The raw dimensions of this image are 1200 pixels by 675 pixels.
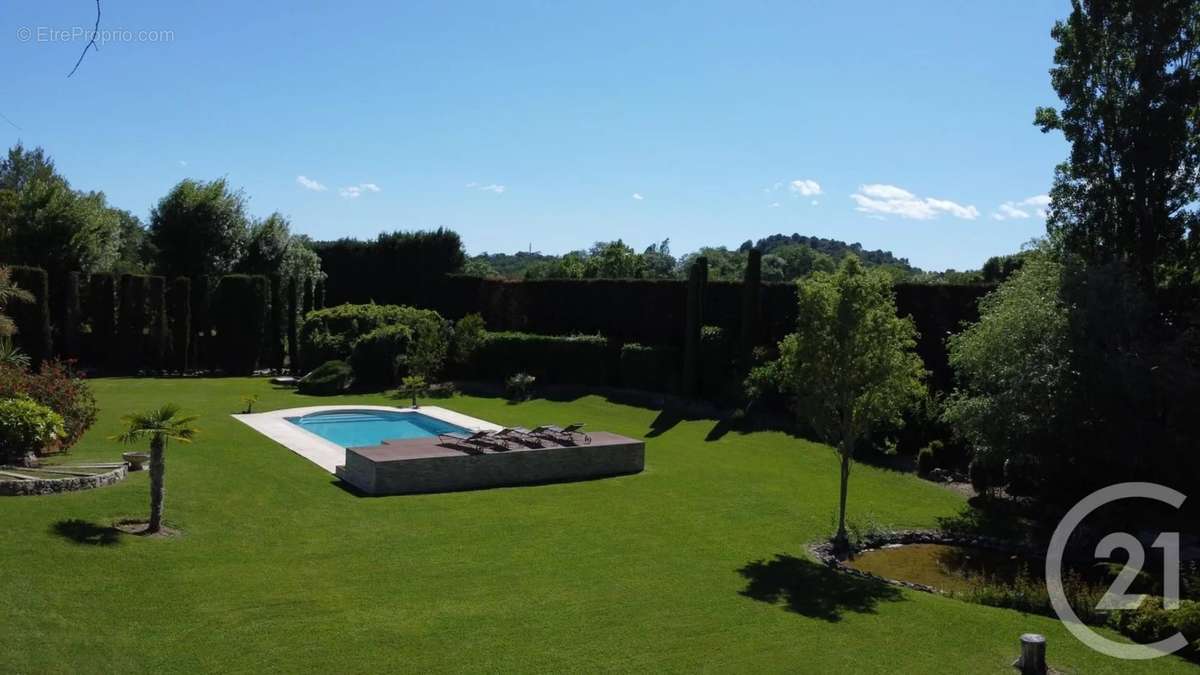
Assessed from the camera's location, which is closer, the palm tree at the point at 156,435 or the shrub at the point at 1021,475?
the palm tree at the point at 156,435

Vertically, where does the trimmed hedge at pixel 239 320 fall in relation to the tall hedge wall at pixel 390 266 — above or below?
below

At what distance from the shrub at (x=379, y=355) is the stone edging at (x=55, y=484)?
15.1m

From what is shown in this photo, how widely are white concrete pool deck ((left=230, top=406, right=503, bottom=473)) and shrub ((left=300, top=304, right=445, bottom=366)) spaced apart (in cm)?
554

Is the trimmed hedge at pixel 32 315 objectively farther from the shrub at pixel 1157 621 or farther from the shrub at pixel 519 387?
the shrub at pixel 1157 621

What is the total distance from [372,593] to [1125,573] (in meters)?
10.3

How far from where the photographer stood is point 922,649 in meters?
9.45

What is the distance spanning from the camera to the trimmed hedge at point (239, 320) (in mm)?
31312

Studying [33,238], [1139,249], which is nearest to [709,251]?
[33,238]

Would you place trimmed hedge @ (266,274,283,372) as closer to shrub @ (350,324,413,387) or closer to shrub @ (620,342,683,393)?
shrub @ (350,324,413,387)

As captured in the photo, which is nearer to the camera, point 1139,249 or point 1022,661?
point 1022,661

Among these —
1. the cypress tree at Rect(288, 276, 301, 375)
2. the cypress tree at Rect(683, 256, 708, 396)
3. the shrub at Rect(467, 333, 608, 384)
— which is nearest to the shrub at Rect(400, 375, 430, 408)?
the shrub at Rect(467, 333, 608, 384)

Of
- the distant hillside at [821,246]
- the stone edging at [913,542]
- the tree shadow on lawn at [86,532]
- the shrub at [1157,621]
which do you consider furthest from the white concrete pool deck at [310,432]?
the distant hillside at [821,246]

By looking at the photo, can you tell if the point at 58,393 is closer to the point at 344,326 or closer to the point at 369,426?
the point at 369,426

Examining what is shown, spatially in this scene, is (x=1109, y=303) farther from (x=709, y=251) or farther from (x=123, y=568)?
(x=709, y=251)
